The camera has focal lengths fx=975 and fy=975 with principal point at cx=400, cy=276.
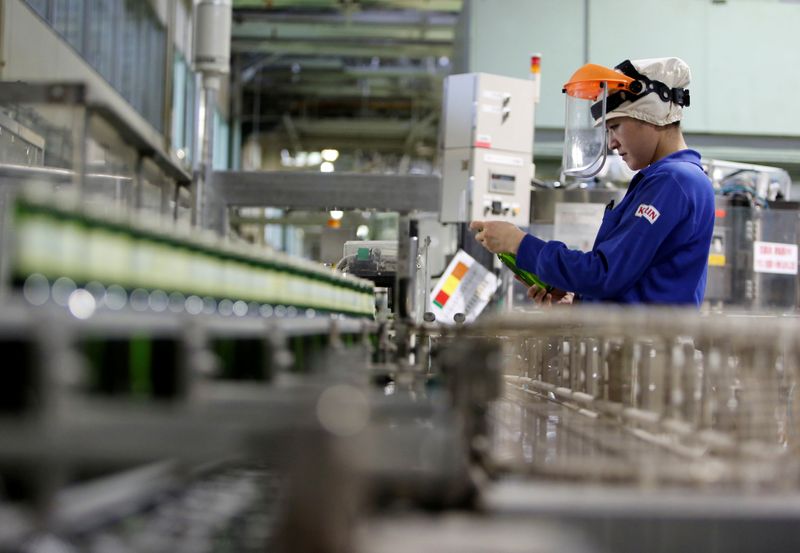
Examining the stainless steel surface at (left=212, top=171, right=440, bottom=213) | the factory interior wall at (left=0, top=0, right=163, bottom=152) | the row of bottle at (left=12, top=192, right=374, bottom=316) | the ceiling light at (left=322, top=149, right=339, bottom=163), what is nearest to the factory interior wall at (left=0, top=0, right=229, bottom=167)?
the factory interior wall at (left=0, top=0, right=163, bottom=152)

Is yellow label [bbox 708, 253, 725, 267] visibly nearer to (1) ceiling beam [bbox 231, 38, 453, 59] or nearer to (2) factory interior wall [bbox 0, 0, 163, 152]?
(2) factory interior wall [bbox 0, 0, 163, 152]

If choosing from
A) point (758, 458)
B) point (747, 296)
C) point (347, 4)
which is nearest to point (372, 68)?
point (347, 4)

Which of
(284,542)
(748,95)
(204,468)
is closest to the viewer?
(284,542)

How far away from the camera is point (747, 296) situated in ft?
18.2

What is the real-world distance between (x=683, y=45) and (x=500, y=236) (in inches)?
182

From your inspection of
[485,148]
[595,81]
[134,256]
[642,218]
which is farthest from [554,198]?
[134,256]

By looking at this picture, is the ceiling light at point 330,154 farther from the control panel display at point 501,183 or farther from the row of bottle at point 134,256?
the row of bottle at point 134,256

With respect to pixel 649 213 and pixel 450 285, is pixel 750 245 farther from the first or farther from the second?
pixel 649 213

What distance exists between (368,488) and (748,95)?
6349mm

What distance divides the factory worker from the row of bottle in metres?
0.83

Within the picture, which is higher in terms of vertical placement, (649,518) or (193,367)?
(193,367)

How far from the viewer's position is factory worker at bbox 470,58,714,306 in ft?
6.80

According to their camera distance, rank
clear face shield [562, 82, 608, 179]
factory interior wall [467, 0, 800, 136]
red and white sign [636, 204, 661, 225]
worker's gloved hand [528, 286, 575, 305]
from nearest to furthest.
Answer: red and white sign [636, 204, 661, 225] < clear face shield [562, 82, 608, 179] < worker's gloved hand [528, 286, 575, 305] < factory interior wall [467, 0, 800, 136]

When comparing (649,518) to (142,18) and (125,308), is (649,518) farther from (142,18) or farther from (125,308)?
(142,18)
